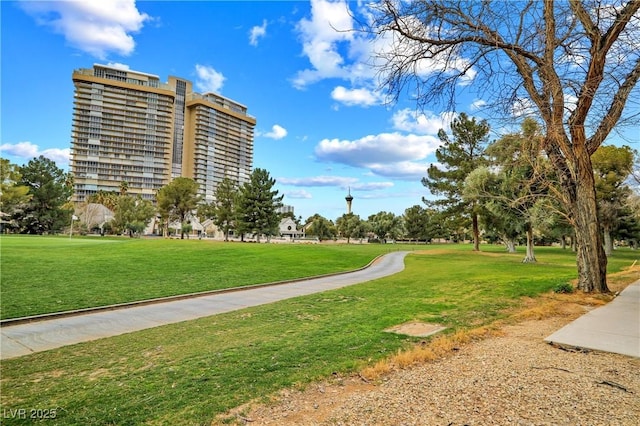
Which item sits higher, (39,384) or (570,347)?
(570,347)

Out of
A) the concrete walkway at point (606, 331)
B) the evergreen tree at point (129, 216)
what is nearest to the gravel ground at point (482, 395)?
Result: the concrete walkway at point (606, 331)

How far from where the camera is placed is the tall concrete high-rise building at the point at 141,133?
111188 mm

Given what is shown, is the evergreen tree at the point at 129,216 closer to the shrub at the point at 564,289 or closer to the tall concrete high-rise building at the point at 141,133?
the tall concrete high-rise building at the point at 141,133

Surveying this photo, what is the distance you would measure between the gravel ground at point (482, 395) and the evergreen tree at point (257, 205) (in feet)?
141

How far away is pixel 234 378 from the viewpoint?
4000 mm

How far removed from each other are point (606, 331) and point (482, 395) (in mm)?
3807

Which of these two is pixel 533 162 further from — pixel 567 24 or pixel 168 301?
pixel 168 301

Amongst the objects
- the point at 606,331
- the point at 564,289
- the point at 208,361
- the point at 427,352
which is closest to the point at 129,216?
the point at 208,361

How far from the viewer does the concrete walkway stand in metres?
4.71

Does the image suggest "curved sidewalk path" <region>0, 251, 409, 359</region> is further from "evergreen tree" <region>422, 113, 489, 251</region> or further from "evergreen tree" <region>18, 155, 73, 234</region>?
"evergreen tree" <region>18, 155, 73, 234</region>

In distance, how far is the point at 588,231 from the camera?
9.48m

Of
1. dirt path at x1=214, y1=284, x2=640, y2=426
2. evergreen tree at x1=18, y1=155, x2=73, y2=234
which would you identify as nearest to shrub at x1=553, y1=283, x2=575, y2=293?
dirt path at x1=214, y1=284, x2=640, y2=426

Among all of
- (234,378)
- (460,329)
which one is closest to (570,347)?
(460,329)

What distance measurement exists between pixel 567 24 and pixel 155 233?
309 feet
